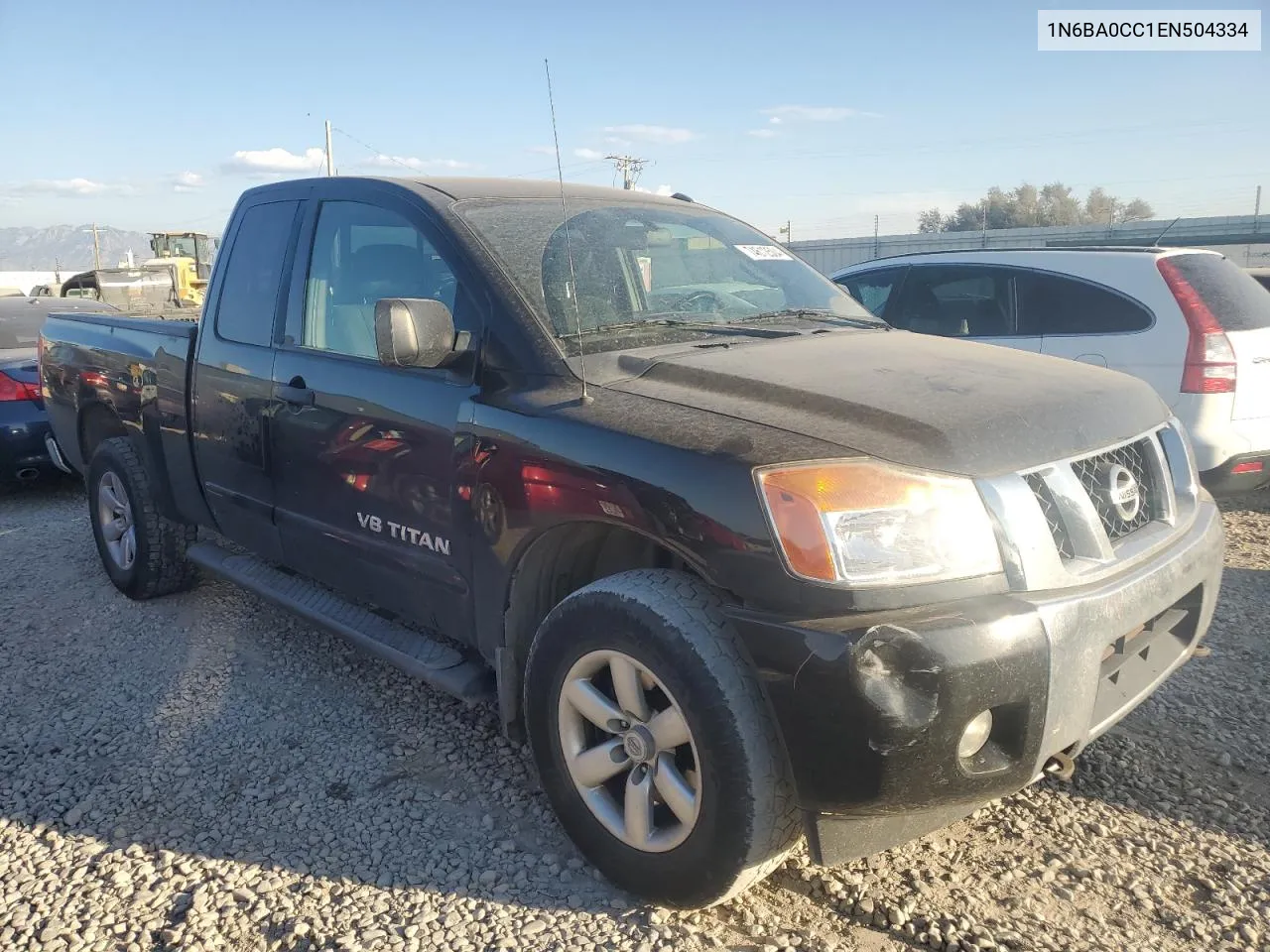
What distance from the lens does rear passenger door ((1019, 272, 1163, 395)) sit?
215 inches

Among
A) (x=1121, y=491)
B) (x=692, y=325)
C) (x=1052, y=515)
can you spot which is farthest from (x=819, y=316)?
(x=1052, y=515)

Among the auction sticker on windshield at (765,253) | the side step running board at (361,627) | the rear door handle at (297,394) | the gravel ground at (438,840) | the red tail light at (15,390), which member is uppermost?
the auction sticker on windshield at (765,253)

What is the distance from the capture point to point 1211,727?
3293 mm

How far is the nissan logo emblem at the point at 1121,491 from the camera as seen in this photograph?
8.09ft

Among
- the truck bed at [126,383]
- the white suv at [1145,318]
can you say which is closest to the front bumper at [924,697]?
the truck bed at [126,383]

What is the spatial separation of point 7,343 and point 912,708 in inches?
306

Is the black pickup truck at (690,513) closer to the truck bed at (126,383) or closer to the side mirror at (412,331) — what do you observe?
the side mirror at (412,331)

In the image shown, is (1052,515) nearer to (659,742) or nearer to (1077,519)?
(1077,519)

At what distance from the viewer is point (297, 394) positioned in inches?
136

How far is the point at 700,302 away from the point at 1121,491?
1.45m

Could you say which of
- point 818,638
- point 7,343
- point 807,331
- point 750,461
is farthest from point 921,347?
point 7,343

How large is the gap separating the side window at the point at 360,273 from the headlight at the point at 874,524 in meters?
1.43

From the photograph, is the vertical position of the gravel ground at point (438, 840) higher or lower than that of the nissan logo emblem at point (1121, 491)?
lower

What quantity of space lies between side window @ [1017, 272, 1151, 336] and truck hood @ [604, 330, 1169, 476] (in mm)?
3083
